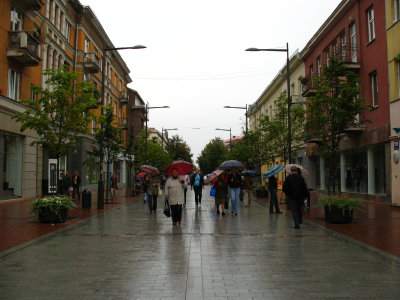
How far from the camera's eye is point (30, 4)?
2270 cm

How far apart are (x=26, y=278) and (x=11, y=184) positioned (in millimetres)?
18245

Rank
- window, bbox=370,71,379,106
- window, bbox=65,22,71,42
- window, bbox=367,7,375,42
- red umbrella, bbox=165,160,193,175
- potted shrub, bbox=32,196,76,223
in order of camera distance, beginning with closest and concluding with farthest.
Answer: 1. potted shrub, bbox=32,196,76,223
2. red umbrella, bbox=165,160,193,175
3. window, bbox=370,71,379,106
4. window, bbox=367,7,375,42
5. window, bbox=65,22,71,42

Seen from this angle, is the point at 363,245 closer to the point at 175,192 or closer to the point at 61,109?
the point at 175,192

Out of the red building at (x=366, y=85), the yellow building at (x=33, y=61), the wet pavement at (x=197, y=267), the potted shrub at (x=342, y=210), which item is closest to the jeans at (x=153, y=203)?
the yellow building at (x=33, y=61)

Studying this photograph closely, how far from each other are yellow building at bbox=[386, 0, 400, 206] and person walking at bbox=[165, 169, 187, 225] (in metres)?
11.0

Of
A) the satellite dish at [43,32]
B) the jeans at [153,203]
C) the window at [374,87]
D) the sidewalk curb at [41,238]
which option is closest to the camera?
the sidewalk curb at [41,238]

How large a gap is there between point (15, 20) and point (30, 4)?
127 cm

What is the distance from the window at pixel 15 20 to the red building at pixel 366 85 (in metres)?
16.5

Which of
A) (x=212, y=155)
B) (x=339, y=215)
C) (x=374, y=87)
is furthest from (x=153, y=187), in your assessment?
(x=212, y=155)

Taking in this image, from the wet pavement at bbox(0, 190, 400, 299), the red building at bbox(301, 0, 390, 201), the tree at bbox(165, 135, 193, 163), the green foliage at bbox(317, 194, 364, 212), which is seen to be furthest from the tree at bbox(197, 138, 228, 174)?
the wet pavement at bbox(0, 190, 400, 299)

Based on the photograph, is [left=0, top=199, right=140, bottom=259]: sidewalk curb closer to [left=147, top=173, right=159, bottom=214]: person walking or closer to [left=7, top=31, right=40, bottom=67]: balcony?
[left=147, top=173, right=159, bottom=214]: person walking

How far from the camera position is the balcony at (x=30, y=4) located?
22312 millimetres

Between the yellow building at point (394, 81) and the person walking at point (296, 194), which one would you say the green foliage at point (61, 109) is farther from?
the yellow building at point (394, 81)

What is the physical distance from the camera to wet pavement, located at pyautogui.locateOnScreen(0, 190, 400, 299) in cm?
508
